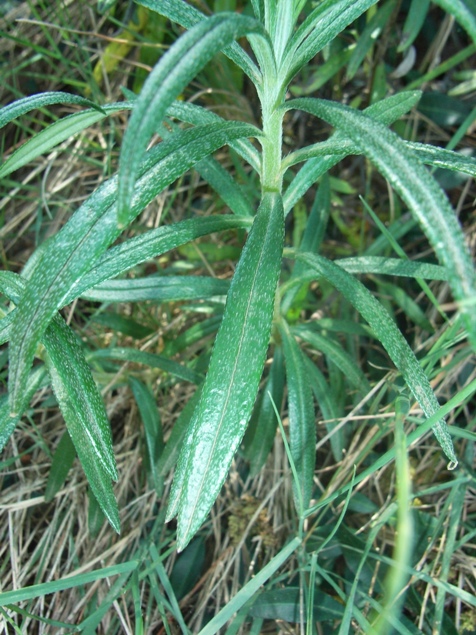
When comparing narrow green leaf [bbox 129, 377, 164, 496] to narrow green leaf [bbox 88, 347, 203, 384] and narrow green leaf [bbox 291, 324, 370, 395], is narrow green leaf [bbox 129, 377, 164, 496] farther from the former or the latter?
narrow green leaf [bbox 291, 324, 370, 395]

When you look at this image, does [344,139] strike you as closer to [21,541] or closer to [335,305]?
[335,305]

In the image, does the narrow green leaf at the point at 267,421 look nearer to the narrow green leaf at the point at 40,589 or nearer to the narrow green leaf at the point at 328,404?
the narrow green leaf at the point at 328,404

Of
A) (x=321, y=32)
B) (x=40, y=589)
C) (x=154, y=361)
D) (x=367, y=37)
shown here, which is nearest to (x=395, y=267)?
(x=321, y=32)

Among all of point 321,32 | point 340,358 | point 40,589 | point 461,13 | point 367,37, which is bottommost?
point 40,589

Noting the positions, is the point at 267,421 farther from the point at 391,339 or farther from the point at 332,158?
the point at 332,158

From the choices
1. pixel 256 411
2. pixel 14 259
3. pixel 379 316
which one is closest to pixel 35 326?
pixel 379 316

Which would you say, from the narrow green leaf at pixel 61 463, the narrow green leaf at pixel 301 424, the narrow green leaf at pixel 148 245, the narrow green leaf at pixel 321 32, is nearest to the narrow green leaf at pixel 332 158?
the narrow green leaf at pixel 148 245

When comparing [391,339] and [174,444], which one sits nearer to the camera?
[391,339]
